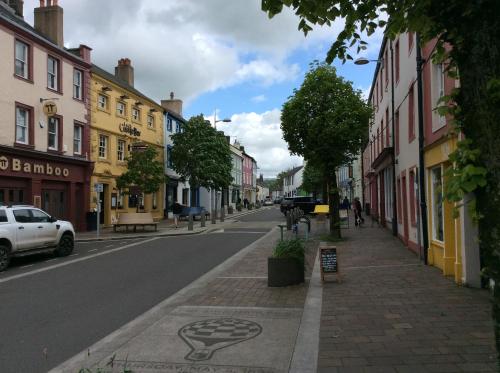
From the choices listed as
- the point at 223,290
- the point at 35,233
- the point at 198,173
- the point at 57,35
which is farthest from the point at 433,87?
the point at 198,173

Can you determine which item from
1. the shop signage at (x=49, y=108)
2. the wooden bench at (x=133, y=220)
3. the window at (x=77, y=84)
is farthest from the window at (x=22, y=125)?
the wooden bench at (x=133, y=220)

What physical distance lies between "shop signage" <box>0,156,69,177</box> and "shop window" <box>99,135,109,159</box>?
13.3ft

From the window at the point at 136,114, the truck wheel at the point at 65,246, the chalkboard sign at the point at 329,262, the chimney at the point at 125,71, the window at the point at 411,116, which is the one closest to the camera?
the chalkboard sign at the point at 329,262

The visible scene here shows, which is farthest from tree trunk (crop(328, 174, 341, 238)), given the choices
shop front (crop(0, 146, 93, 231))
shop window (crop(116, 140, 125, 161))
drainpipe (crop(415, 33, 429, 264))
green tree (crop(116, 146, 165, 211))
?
shop window (crop(116, 140, 125, 161))

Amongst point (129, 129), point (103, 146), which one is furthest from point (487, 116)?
point (129, 129)

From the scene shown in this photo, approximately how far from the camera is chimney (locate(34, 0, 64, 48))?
25812 mm

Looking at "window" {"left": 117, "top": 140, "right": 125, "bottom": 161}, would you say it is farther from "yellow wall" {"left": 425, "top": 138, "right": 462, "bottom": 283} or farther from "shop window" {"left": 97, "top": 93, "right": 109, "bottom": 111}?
"yellow wall" {"left": 425, "top": 138, "right": 462, "bottom": 283}

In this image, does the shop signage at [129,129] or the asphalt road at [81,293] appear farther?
the shop signage at [129,129]

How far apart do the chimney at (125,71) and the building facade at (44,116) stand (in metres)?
9.43

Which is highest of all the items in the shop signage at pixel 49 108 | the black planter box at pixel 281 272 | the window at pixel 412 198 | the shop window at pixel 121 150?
the shop signage at pixel 49 108

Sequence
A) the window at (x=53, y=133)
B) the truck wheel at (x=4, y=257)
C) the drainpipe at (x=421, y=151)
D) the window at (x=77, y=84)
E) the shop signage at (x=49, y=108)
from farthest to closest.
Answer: the window at (x=77, y=84) < the window at (x=53, y=133) < the shop signage at (x=49, y=108) < the truck wheel at (x=4, y=257) < the drainpipe at (x=421, y=151)

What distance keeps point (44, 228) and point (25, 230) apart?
0.87 m

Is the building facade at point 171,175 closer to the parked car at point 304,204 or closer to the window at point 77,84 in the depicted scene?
the parked car at point 304,204

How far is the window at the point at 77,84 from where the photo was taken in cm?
2664
